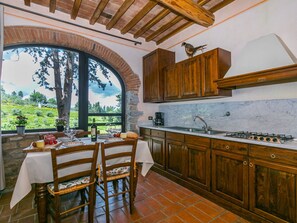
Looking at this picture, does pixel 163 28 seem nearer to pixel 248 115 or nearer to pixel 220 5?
pixel 220 5

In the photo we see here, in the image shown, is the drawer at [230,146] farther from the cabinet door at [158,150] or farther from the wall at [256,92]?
the cabinet door at [158,150]

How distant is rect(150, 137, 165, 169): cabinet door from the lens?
10.4 feet

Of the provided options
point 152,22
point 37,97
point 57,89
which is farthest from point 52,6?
point 152,22

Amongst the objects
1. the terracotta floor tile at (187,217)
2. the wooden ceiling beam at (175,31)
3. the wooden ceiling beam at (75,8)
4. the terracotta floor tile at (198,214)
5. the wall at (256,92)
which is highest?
the wooden ceiling beam at (75,8)

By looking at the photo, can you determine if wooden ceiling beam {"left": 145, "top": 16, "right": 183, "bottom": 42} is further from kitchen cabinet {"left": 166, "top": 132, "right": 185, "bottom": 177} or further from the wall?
kitchen cabinet {"left": 166, "top": 132, "right": 185, "bottom": 177}

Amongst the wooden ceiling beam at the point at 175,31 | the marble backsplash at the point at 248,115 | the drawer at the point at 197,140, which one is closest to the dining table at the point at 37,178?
the drawer at the point at 197,140

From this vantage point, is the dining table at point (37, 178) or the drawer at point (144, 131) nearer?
the dining table at point (37, 178)

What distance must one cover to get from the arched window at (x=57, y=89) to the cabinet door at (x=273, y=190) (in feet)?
9.67

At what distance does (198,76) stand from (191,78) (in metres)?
0.16

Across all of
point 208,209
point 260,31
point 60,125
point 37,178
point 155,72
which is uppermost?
point 260,31

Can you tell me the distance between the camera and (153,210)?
6.62ft

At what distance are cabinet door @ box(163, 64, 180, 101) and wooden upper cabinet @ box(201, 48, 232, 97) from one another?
0.65 meters

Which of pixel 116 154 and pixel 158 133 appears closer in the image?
pixel 116 154

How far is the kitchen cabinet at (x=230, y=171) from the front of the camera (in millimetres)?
1881
